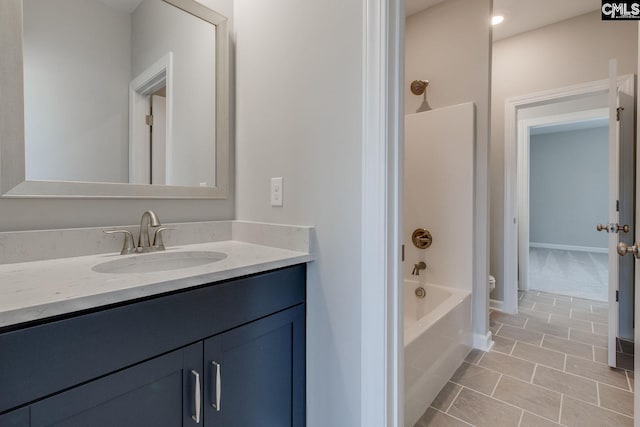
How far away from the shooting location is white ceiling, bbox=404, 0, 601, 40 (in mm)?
2402

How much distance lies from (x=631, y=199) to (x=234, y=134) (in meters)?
2.84

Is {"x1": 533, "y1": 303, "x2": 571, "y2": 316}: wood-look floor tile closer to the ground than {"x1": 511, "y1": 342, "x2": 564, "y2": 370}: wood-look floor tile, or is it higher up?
higher up

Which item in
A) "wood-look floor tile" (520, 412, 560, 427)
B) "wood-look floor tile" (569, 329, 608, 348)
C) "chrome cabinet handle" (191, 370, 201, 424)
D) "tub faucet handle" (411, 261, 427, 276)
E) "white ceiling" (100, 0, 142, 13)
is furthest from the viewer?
"tub faucet handle" (411, 261, 427, 276)

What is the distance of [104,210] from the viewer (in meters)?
1.18

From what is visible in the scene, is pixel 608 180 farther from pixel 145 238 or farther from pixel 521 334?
pixel 145 238

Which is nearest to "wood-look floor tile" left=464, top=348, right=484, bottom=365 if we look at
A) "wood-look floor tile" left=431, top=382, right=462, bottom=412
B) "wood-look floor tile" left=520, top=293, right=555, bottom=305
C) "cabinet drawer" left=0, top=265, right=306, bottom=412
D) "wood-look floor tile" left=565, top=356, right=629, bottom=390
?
"wood-look floor tile" left=431, top=382, right=462, bottom=412

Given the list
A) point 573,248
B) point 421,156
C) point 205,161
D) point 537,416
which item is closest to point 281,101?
point 205,161

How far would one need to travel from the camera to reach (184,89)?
4.61 feet

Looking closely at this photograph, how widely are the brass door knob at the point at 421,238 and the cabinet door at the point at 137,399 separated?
1.90m

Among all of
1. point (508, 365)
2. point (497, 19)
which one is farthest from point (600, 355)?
point (497, 19)

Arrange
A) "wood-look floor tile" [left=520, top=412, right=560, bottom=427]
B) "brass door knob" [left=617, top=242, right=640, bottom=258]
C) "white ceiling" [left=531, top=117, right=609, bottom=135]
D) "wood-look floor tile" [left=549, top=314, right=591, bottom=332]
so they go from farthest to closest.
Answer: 1. "white ceiling" [left=531, top=117, right=609, bottom=135]
2. "wood-look floor tile" [left=549, top=314, right=591, bottom=332]
3. "wood-look floor tile" [left=520, top=412, right=560, bottom=427]
4. "brass door knob" [left=617, top=242, right=640, bottom=258]

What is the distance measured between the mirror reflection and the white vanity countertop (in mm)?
335

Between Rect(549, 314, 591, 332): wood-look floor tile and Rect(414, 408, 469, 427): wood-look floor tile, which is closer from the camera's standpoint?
Rect(414, 408, 469, 427): wood-look floor tile

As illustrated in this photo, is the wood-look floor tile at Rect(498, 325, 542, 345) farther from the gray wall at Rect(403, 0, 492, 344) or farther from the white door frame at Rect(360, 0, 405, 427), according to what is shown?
the white door frame at Rect(360, 0, 405, 427)
